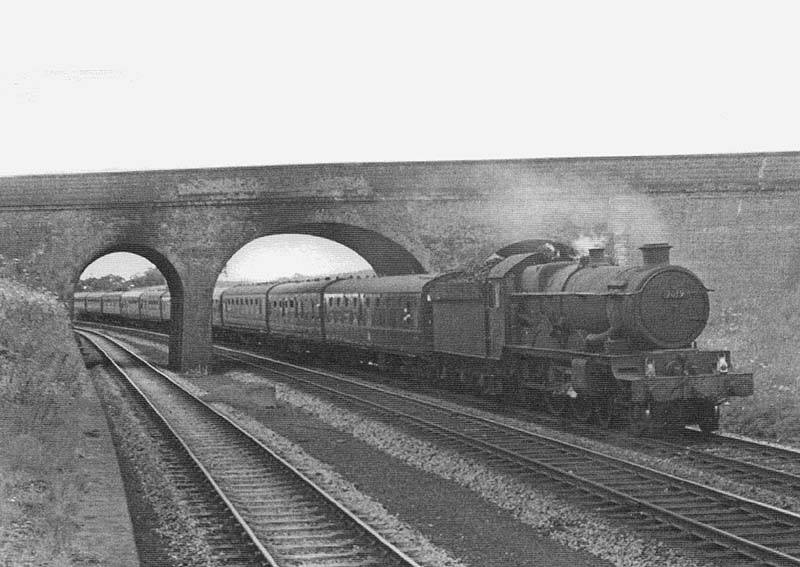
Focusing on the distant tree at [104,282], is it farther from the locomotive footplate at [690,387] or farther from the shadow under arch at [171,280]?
the locomotive footplate at [690,387]

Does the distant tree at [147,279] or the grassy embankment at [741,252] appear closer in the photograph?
the grassy embankment at [741,252]

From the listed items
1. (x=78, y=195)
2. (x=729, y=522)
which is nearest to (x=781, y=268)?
(x=78, y=195)

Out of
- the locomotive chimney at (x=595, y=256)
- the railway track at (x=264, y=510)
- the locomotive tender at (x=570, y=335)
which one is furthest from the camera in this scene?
the locomotive chimney at (x=595, y=256)

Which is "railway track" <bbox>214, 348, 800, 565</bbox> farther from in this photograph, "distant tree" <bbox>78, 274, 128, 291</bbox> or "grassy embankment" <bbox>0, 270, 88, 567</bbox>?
"distant tree" <bbox>78, 274, 128, 291</bbox>

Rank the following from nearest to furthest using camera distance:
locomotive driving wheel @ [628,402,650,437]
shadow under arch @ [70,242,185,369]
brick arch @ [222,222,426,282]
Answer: locomotive driving wheel @ [628,402,650,437]
shadow under arch @ [70,242,185,369]
brick arch @ [222,222,426,282]

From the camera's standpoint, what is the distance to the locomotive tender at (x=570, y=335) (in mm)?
13152

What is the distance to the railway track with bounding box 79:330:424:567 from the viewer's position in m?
7.70

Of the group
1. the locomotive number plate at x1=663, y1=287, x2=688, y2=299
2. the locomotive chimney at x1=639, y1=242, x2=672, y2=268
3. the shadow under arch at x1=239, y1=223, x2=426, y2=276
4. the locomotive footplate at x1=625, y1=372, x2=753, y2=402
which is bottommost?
the locomotive footplate at x1=625, y1=372, x2=753, y2=402

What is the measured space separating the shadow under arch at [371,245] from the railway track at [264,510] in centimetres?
1331

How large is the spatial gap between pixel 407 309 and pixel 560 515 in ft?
39.9

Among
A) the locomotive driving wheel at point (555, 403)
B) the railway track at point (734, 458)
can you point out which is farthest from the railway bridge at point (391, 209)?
the railway track at point (734, 458)

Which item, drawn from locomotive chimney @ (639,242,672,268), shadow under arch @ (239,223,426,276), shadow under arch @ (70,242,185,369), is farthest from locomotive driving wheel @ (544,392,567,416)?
shadow under arch @ (70,242,185,369)

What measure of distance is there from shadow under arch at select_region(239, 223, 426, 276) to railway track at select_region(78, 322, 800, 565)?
12.9 metres

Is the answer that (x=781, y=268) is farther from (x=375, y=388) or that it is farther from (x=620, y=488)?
(x=620, y=488)
